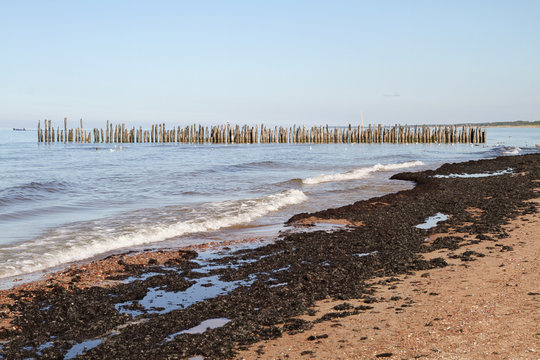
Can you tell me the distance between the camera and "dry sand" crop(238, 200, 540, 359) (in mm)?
4551

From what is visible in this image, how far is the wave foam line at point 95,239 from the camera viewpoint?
29.2ft

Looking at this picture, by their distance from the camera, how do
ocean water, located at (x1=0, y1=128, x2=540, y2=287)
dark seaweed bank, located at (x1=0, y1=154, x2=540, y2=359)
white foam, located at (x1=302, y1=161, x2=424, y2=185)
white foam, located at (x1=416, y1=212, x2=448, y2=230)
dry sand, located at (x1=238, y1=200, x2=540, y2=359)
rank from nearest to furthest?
dry sand, located at (x1=238, y1=200, x2=540, y2=359)
dark seaweed bank, located at (x1=0, y1=154, x2=540, y2=359)
ocean water, located at (x1=0, y1=128, x2=540, y2=287)
white foam, located at (x1=416, y1=212, x2=448, y2=230)
white foam, located at (x1=302, y1=161, x2=424, y2=185)

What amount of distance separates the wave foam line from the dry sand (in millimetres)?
5606

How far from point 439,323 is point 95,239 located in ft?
26.1

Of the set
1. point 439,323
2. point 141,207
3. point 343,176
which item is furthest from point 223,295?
point 343,176

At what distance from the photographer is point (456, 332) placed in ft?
16.1

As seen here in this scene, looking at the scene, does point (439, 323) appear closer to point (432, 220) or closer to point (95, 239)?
point (432, 220)

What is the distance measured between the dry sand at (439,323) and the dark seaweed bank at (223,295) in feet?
0.97

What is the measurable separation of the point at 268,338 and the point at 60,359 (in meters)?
2.14

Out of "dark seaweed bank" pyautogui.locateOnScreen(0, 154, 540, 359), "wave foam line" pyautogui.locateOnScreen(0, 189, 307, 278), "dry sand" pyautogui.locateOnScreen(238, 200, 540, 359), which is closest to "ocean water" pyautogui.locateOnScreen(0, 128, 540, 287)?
"wave foam line" pyautogui.locateOnScreen(0, 189, 307, 278)

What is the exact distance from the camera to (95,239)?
10.6 metres

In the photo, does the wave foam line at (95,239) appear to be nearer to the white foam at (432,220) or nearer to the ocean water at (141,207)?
the ocean water at (141,207)

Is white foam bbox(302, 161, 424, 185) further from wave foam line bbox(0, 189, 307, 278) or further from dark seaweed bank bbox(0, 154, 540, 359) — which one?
dark seaweed bank bbox(0, 154, 540, 359)

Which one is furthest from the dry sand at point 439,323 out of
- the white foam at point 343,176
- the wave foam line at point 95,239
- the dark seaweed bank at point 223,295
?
the white foam at point 343,176
